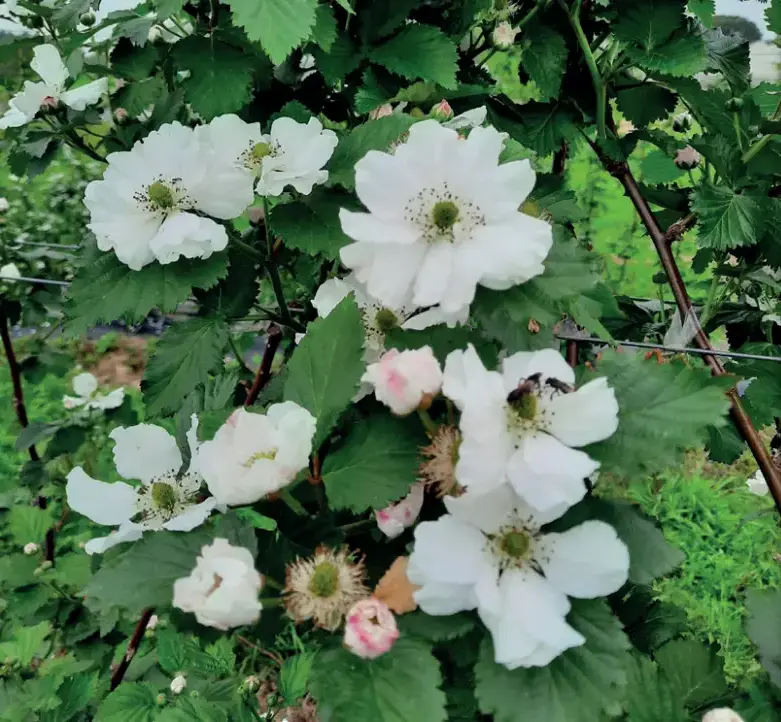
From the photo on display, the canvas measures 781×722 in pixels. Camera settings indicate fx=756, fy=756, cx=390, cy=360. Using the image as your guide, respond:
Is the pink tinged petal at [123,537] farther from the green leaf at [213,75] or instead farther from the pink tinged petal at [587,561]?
the green leaf at [213,75]

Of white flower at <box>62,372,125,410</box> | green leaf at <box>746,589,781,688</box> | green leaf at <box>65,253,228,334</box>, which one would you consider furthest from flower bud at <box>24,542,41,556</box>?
green leaf at <box>746,589,781,688</box>

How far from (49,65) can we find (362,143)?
649 millimetres

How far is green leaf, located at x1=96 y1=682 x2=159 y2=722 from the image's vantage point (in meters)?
0.96

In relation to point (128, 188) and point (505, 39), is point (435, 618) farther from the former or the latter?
point (505, 39)

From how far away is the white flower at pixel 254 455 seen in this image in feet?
1.77

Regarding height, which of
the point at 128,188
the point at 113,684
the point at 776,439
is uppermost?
the point at 128,188

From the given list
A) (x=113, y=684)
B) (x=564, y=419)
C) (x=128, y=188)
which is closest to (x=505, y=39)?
(x=128, y=188)

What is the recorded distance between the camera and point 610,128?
1312 millimetres

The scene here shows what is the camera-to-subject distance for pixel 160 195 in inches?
28.6

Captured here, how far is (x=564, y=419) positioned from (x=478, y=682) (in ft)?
0.62

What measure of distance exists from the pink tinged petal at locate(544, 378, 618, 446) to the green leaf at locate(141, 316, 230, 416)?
46 cm

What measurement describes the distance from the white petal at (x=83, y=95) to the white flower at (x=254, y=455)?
0.83 meters

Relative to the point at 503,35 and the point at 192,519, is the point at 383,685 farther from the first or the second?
the point at 503,35

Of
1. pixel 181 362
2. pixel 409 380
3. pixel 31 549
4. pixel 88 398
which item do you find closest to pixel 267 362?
pixel 181 362
